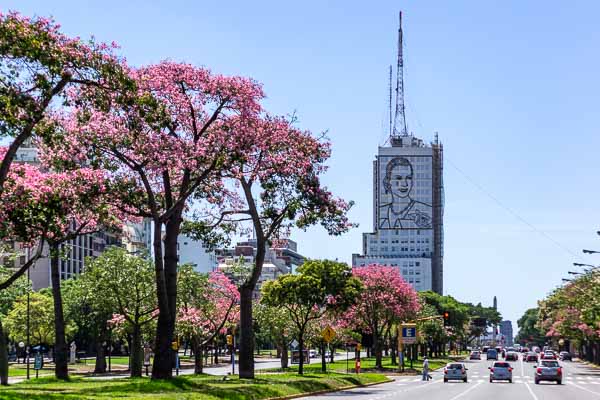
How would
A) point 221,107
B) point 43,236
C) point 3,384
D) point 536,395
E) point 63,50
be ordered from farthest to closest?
point 536,395 < point 3,384 < point 221,107 < point 43,236 < point 63,50

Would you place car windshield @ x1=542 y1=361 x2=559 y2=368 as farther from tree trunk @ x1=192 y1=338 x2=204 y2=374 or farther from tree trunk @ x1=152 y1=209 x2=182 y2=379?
tree trunk @ x1=152 y1=209 x2=182 y2=379

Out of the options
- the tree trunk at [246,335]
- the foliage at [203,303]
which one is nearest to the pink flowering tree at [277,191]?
the tree trunk at [246,335]

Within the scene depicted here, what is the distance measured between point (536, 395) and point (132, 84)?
100ft

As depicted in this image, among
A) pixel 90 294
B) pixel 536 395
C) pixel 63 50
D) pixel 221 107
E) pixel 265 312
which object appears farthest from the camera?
pixel 265 312

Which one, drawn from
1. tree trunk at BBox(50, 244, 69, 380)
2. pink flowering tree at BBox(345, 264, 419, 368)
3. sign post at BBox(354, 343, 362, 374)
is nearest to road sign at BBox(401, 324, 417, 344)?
sign post at BBox(354, 343, 362, 374)

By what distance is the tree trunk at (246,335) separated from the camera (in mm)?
47062

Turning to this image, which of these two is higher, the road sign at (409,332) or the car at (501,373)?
the road sign at (409,332)

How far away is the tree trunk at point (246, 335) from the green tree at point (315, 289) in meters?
13.5

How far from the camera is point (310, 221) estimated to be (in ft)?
156

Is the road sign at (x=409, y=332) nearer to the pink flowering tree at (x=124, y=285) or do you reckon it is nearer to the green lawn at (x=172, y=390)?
the pink flowering tree at (x=124, y=285)

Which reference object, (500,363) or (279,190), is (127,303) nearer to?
(279,190)

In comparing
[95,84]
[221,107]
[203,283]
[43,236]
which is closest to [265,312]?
[203,283]

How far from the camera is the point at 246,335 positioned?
4725cm

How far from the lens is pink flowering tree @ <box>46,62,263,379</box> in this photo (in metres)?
36.2
